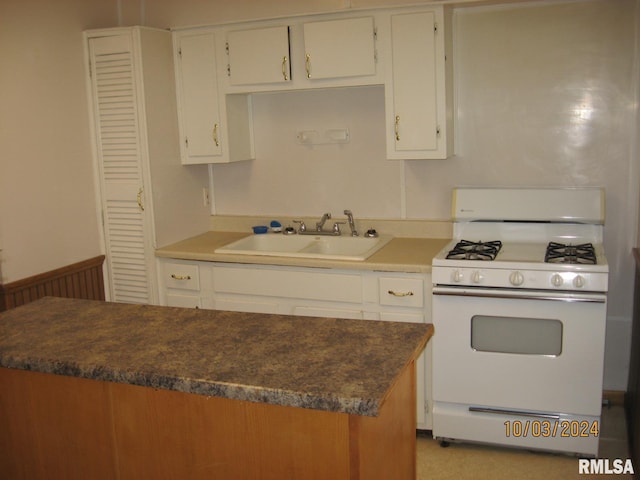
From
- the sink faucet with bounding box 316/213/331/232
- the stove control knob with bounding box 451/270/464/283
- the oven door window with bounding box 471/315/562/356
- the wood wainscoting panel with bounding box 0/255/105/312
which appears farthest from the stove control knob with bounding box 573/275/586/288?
the wood wainscoting panel with bounding box 0/255/105/312

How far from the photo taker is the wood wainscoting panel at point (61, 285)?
3.36 m

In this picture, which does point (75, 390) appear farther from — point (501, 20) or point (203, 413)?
point (501, 20)

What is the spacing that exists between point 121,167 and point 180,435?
2435 millimetres

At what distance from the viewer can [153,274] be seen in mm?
3918

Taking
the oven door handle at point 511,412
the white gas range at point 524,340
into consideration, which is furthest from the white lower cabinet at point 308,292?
the oven door handle at point 511,412

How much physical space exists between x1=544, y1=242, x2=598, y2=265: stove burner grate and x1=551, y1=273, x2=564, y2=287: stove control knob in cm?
8

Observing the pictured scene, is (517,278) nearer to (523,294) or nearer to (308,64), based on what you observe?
(523,294)

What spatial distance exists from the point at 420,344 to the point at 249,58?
237cm

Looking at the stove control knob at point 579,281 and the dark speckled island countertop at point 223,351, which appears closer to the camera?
the dark speckled island countertop at point 223,351

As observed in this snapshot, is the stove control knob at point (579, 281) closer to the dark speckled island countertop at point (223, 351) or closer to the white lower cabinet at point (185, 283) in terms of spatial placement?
the dark speckled island countertop at point (223, 351)

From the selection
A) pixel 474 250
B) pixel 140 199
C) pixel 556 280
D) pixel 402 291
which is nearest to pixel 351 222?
pixel 402 291

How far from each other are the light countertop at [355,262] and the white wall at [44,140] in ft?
1.78

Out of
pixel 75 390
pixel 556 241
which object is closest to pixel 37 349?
pixel 75 390

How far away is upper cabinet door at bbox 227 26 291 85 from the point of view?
3.66 meters
